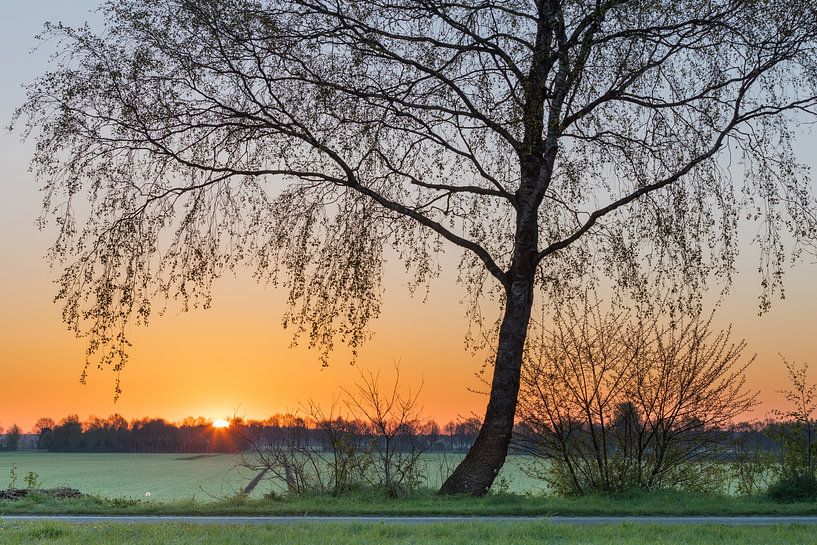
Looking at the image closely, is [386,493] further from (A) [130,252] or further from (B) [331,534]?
(A) [130,252]

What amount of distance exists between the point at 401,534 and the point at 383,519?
2173mm

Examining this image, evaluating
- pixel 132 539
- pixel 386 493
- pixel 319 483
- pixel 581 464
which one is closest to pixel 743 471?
pixel 581 464

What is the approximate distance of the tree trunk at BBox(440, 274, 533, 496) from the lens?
15.4 m

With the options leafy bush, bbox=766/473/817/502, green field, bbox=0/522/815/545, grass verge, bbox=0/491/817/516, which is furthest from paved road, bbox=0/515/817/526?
leafy bush, bbox=766/473/817/502

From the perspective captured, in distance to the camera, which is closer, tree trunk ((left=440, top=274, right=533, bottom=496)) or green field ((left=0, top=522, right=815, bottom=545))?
green field ((left=0, top=522, right=815, bottom=545))

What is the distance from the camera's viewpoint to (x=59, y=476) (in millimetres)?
42500

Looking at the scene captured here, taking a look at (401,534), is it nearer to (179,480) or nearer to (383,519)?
A: (383,519)

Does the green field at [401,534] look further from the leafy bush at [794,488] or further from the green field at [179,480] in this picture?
the leafy bush at [794,488]

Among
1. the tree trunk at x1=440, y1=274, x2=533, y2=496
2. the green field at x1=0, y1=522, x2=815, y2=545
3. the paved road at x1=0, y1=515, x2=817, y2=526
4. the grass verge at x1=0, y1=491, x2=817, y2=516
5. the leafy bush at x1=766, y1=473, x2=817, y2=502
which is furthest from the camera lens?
the leafy bush at x1=766, y1=473, x2=817, y2=502

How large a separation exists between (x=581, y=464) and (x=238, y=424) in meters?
6.56

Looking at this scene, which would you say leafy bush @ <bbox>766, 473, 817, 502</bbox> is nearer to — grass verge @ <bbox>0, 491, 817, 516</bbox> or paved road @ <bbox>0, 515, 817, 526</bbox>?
grass verge @ <bbox>0, 491, 817, 516</bbox>

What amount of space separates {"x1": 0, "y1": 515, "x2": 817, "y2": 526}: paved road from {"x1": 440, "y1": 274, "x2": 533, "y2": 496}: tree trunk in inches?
93.7

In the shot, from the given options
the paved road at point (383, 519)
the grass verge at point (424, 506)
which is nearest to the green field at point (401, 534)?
the paved road at point (383, 519)

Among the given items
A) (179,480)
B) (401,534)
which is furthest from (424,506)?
(179,480)
